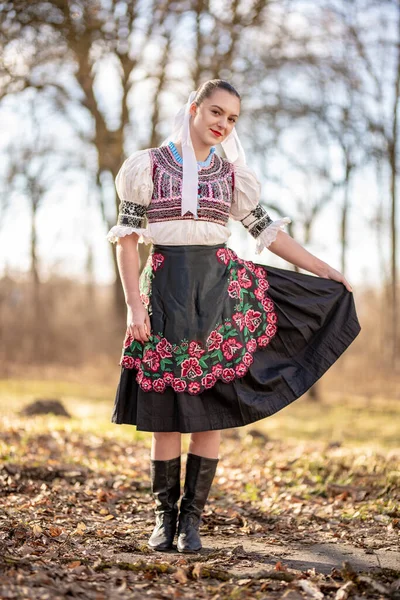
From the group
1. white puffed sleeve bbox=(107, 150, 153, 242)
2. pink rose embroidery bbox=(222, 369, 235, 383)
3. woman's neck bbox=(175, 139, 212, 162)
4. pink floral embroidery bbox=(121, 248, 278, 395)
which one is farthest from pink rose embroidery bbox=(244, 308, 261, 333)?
woman's neck bbox=(175, 139, 212, 162)

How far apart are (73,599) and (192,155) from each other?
1.78 meters

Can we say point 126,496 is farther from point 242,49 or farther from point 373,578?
point 242,49

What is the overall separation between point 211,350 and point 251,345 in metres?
0.20


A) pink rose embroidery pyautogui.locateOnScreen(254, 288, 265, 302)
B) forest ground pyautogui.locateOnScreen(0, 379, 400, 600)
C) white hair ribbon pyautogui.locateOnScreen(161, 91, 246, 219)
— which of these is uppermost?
white hair ribbon pyautogui.locateOnScreen(161, 91, 246, 219)

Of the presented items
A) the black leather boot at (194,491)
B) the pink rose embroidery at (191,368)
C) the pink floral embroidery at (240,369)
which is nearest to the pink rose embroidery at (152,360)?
the pink rose embroidery at (191,368)

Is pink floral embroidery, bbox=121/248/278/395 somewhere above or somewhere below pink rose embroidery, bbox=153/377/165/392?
above

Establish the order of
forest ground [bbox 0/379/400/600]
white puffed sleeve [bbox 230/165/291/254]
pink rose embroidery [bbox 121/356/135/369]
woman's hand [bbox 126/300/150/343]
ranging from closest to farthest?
forest ground [bbox 0/379/400/600] → woman's hand [bbox 126/300/150/343] → pink rose embroidery [bbox 121/356/135/369] → white puffed sleeve [bbox 230/165/291/254]

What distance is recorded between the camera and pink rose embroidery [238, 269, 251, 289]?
122 inches

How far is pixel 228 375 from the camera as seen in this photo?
9.71 feet

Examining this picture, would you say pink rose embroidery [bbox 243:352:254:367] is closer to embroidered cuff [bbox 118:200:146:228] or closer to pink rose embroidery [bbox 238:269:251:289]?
pink rose embroidery [bbox 238:269:251:289]

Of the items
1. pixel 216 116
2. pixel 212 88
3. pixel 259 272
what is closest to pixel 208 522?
pixel 259 272

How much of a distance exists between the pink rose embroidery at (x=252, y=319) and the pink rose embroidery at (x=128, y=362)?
51 cm

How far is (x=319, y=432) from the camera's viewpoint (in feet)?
29.8

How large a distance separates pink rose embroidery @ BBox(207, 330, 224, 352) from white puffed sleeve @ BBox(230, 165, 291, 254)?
0.54m
